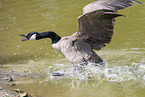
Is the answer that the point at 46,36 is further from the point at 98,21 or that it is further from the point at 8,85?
the point at 98,21

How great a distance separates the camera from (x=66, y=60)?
24.7 ft

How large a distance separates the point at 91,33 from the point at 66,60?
1827mm

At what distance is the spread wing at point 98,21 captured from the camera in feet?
16.7

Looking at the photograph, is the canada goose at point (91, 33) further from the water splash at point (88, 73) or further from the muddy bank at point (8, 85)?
the muddy bank at point (8, 85)

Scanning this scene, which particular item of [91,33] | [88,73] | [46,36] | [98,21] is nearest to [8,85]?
[46,36]

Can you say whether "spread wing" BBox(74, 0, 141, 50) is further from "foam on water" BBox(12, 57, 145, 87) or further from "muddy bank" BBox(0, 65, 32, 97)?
"muddy bank" BBox(0, 65, 32, 97)

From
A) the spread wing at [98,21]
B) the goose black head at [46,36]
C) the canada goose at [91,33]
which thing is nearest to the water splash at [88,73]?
the canada goose at [91,33]

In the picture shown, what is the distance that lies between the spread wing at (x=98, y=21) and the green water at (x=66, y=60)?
0.86m

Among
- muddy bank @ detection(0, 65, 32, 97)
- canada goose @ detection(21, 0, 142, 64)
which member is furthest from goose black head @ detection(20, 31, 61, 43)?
muddy bank @ detection(0, 65, 32, 97)

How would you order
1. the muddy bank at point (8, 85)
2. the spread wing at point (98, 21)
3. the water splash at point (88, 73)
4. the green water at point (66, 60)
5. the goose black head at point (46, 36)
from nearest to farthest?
1. the spread wing at point (98, 21)
2. the muddy bank at point (8, 85)
3. the green water at point (66, 60)
4. the water splash at point (88, 73)
5. the goose black head at point (46, 36)

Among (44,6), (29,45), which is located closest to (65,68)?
(29,45)

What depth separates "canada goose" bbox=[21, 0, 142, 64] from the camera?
5156 millimetres

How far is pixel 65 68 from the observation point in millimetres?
6969

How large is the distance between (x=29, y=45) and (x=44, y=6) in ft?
17.5
